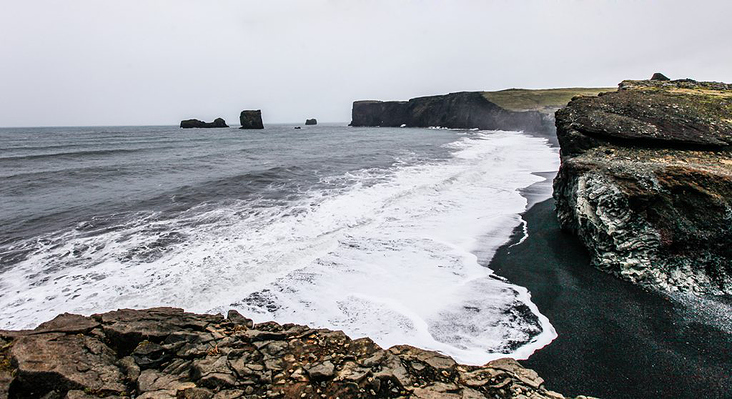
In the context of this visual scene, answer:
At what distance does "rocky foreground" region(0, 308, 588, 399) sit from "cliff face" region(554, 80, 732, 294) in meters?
6.11

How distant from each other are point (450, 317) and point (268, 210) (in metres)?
10.9

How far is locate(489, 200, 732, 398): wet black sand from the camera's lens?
5.32 m

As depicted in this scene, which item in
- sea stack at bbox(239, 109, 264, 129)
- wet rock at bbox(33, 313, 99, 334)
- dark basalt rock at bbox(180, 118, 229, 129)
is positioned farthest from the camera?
dark basalt rock at bbox(180, 118, 229, 129)

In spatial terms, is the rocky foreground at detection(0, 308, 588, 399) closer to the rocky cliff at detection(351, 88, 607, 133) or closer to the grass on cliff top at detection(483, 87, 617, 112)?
the rocky cliff at detection(351, 88, 607, 133)

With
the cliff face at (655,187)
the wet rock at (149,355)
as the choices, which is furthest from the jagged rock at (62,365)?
the cliff face at (655,187)

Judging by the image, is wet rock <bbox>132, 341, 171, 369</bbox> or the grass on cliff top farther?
the grass on cliff top

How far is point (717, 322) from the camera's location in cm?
661

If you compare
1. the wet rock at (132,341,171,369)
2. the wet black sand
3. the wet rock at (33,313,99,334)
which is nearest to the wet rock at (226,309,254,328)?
the wet rock at (132,341,171,369)

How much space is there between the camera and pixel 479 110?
116500 mm

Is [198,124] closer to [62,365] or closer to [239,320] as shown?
[239,320]

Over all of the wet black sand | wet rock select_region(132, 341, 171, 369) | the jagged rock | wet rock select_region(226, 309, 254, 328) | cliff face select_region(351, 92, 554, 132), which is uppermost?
cliff face select_region(351, 92, 554, 132)

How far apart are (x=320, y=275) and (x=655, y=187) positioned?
9.17 m

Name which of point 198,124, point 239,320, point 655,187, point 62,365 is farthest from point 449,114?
point 62,365

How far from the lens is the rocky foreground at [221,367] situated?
13.5 ft
